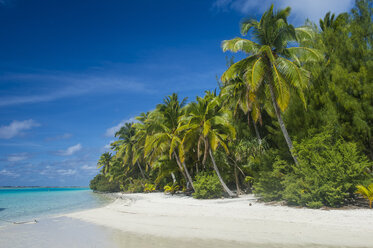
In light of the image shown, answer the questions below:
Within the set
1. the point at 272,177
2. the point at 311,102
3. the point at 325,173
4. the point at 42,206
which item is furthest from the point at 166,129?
the point at 42,206

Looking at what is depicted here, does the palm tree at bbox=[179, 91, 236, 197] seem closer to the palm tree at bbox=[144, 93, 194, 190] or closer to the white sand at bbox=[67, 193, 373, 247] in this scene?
the palm tree at bbox=[144, 93, 194, 190]

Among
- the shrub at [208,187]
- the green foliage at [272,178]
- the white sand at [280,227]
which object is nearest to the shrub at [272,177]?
the green foliage at [272,178]

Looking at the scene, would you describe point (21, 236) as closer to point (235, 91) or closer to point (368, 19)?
point (235, 91)

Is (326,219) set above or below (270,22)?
below

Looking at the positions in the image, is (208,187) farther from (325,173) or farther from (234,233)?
(234,233)

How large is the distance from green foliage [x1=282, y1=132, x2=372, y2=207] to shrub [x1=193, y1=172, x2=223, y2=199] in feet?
21.4

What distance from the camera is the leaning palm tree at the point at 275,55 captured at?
11516 mm

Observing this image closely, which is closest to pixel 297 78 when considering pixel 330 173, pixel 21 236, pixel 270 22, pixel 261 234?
pixel 270 22

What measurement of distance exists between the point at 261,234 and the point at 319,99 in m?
8.70

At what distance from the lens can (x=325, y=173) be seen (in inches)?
374

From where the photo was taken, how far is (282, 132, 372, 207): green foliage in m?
9.27

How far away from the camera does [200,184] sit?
667 inches

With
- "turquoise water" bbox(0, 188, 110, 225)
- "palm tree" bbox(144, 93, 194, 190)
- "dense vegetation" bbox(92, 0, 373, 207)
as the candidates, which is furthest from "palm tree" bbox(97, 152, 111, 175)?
"dense vegetation" bbox(92, 0, 373, 207)

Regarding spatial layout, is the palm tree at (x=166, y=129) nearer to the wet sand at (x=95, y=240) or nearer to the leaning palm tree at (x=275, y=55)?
the leaning palm tree at (x=275, y=55)
